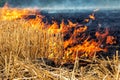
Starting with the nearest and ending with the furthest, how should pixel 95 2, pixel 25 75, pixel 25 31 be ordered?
pixel 25 75, pixel 25 31, pixel 95 2

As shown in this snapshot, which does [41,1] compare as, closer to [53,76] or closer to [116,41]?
[116,41]

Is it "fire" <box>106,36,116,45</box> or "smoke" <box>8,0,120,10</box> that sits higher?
"fire" <box>106,36,116,45</box>

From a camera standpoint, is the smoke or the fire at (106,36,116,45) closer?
the fire at (106,36,116,45)

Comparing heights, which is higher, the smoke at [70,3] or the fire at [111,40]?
the fire at [111,40]

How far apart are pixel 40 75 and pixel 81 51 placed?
5683mm

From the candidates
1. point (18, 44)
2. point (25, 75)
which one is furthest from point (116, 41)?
point (25, 75)

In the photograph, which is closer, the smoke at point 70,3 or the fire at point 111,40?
the fire at point 111,40

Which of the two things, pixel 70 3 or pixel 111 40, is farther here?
pixel 70 3

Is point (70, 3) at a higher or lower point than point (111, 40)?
lower

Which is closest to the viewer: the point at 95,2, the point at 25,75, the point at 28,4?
the point at 25,75

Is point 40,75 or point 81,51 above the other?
point 40,75

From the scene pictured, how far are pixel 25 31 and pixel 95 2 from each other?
176 feet

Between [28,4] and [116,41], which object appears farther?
[28,4]

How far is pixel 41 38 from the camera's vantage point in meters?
8.20
